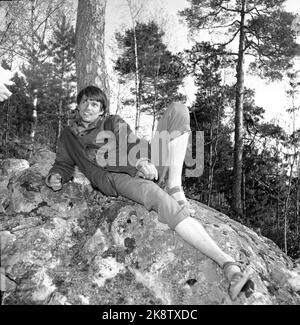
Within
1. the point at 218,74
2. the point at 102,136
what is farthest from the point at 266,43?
the point at 102,136

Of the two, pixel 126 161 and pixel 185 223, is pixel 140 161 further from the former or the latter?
pixel 185 223

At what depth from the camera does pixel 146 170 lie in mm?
2338

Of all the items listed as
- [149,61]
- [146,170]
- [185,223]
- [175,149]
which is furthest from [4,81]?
[149,61]

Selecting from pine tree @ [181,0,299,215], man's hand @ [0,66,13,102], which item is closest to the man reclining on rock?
man's hand @ [0,66,13,102]

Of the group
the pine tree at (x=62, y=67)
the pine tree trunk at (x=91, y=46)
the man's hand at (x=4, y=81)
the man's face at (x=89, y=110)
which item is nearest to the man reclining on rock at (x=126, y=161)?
the man's face at (x=89, y=110)

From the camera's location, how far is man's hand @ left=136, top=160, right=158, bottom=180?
2.34 metres

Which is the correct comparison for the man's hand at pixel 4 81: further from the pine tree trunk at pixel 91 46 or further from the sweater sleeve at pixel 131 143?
the pine tree trunk at pixel 91 46

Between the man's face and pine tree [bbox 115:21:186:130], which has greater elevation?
pine tree [bbox 115:21:186:130]

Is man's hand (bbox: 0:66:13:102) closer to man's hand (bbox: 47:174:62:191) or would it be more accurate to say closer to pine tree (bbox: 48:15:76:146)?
man's hand (bbox: 47:174:62:191)

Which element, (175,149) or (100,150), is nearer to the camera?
(175,149)

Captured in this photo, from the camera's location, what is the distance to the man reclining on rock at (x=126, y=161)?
219 cm

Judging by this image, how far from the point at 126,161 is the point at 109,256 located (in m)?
0.71

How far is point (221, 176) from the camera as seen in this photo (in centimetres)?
1905
